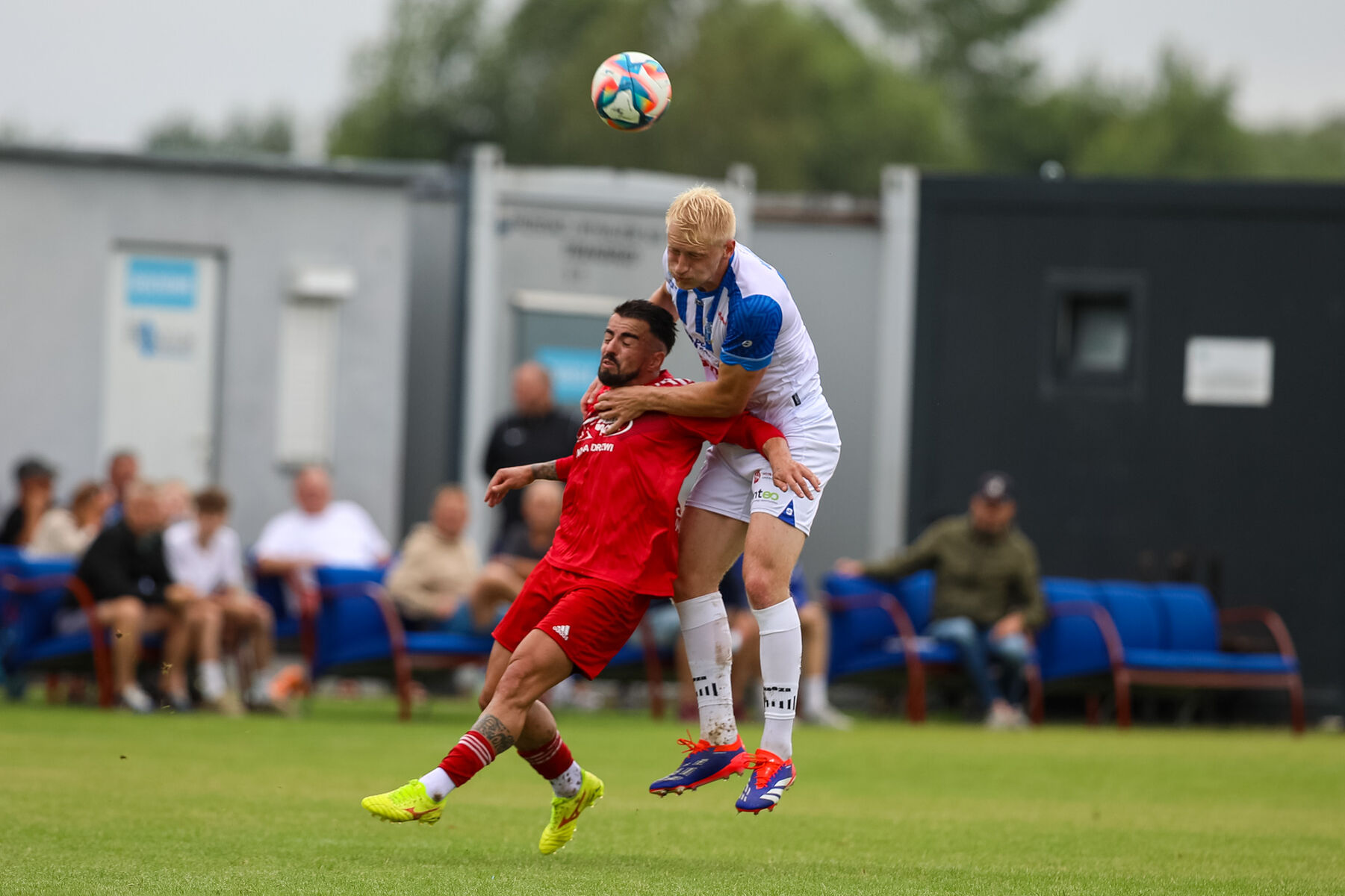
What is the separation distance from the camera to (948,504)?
15.1 meters

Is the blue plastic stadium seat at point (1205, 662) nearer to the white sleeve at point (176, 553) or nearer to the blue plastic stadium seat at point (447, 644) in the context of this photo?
the blue plastic stadium seat at point (447, 644)

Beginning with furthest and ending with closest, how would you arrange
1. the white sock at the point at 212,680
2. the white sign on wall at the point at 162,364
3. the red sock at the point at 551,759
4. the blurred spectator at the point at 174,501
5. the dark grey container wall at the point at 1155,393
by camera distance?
the white sign on wall at the point at 162,364 < the dark grey container wall at the point at 1155,393 < the blurred spectator at the point at 174,501 < the white sock at the point at 212,680 < the red sock at the point at 551,759

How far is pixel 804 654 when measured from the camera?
12.7 metres

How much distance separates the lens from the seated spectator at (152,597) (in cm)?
1176

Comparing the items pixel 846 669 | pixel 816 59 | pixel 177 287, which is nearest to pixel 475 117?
pixel 816 59

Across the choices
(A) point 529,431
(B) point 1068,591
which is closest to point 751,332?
(A) point 529,431

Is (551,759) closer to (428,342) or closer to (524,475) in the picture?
(524,475)

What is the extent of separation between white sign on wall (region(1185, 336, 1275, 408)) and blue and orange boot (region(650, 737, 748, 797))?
9.67 m

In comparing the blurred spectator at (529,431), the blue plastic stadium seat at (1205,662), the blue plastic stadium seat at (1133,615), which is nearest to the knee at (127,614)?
the blurred spectator at (529,431)

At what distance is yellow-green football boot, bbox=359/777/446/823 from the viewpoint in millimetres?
5344

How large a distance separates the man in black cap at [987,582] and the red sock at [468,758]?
25.9 ft

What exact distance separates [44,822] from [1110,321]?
10.8m

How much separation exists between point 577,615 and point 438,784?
0.67 meters

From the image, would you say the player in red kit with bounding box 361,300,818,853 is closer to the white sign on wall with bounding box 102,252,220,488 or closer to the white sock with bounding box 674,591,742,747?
the white sock with bounding box 674,591,742,747
